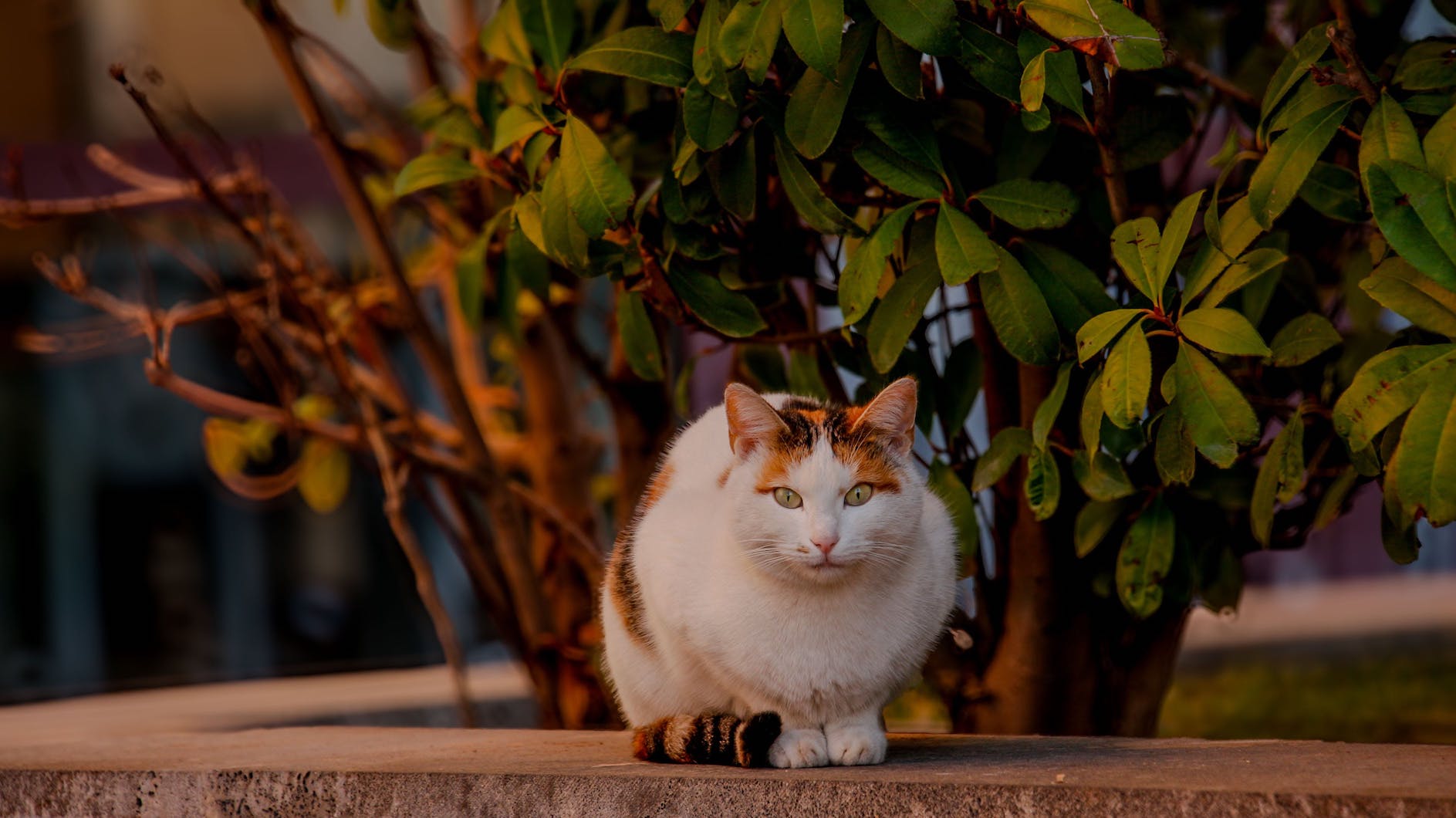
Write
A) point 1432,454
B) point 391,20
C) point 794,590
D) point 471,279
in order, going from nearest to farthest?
point 1432,454 < point 794,590 < point 471,279 < point 391,20

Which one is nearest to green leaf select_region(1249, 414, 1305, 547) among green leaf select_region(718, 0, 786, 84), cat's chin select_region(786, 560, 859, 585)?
cat's chin select_region(786, 560, 859, 585)

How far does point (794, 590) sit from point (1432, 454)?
789 millimetres

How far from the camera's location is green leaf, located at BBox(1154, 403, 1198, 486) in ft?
6.28

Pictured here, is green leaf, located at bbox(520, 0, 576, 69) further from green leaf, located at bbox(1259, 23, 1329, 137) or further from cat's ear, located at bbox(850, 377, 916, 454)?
green leaf, located at bbox(1259, 23, 1329, 137)

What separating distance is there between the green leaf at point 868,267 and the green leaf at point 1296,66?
498 mm

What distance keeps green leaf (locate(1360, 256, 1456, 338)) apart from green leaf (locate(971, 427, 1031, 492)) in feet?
1.85

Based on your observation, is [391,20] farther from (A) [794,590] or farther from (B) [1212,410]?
(B) [1212,410]

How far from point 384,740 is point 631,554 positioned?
0.66 metres

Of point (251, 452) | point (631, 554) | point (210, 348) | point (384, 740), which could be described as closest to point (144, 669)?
point (210, 348)

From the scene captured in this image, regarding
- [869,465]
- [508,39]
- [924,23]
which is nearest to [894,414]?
[869,465]

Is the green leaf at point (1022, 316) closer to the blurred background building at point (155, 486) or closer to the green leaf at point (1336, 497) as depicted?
the green leaf at point (1336, 497)

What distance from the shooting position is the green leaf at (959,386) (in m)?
2.35

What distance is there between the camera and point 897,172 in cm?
203

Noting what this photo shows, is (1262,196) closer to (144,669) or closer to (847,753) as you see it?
(847,753)
